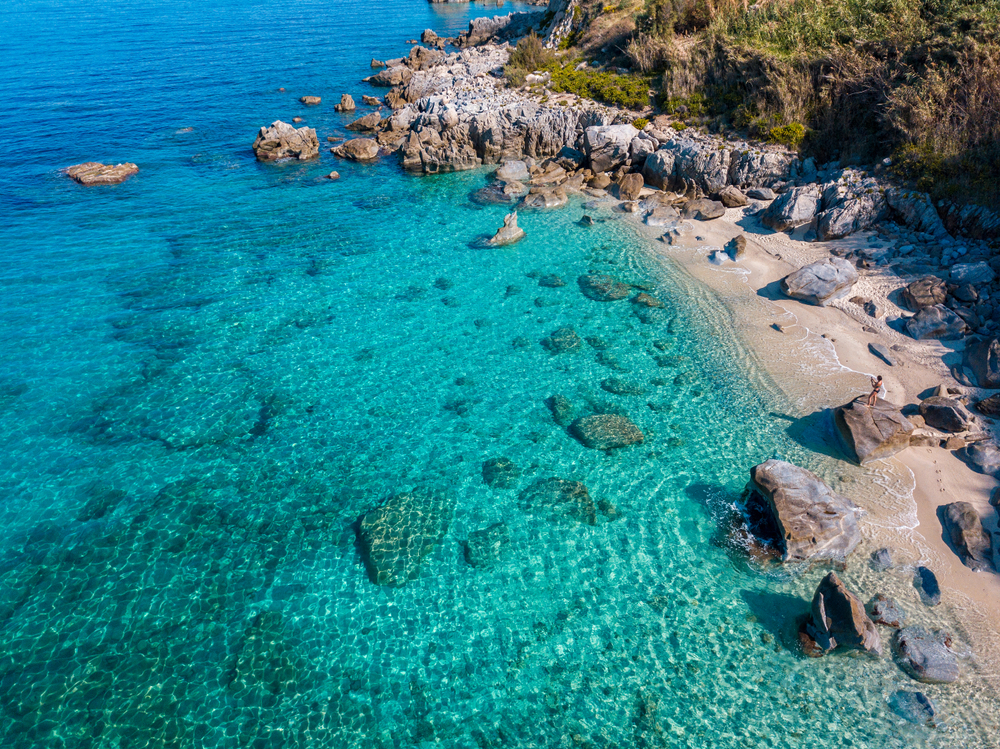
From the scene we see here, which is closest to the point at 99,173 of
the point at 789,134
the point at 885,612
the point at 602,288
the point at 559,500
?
the point at 602,288

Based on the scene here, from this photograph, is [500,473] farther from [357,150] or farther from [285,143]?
[285,143]

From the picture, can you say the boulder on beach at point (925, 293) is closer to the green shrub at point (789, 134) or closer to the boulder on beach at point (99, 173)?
the green shrub at point (789, 134)

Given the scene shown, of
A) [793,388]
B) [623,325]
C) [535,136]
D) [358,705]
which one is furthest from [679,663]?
[535,136]

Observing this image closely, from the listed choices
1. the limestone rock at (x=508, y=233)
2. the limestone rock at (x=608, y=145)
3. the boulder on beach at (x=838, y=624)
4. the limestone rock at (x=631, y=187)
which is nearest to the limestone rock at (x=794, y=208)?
the limestone rock at (x=631, y=187)

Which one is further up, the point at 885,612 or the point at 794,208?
Answer: the point at 794,208

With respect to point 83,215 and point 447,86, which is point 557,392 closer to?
point 83,215

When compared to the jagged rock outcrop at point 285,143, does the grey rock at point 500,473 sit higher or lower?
lower
